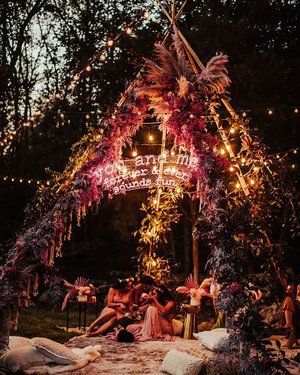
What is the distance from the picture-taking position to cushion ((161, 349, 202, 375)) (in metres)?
5.69

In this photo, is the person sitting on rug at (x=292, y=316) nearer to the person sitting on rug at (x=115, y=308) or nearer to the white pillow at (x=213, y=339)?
the white pillow at (x=213, y=339)

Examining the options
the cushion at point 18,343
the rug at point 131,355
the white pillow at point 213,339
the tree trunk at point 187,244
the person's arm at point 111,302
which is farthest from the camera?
the tree trunk at point 187,244

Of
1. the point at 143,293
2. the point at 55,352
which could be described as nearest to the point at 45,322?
the point at 143,293

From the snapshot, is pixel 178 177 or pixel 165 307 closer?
pixel 178 177

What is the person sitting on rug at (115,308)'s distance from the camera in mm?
8344

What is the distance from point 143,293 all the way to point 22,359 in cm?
329

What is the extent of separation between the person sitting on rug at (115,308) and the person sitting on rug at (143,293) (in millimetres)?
203

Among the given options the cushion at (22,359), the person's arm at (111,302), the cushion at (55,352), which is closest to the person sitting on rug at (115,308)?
the person's arm at (111,302)

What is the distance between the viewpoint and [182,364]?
225 inches

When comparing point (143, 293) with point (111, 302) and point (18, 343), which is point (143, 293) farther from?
point (18, 343)

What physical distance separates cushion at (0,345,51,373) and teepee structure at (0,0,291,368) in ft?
2.63

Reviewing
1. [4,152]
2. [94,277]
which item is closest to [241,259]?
[94,277]

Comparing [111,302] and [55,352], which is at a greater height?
[111,302]

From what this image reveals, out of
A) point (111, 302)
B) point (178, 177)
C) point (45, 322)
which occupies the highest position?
point (178, 177)
